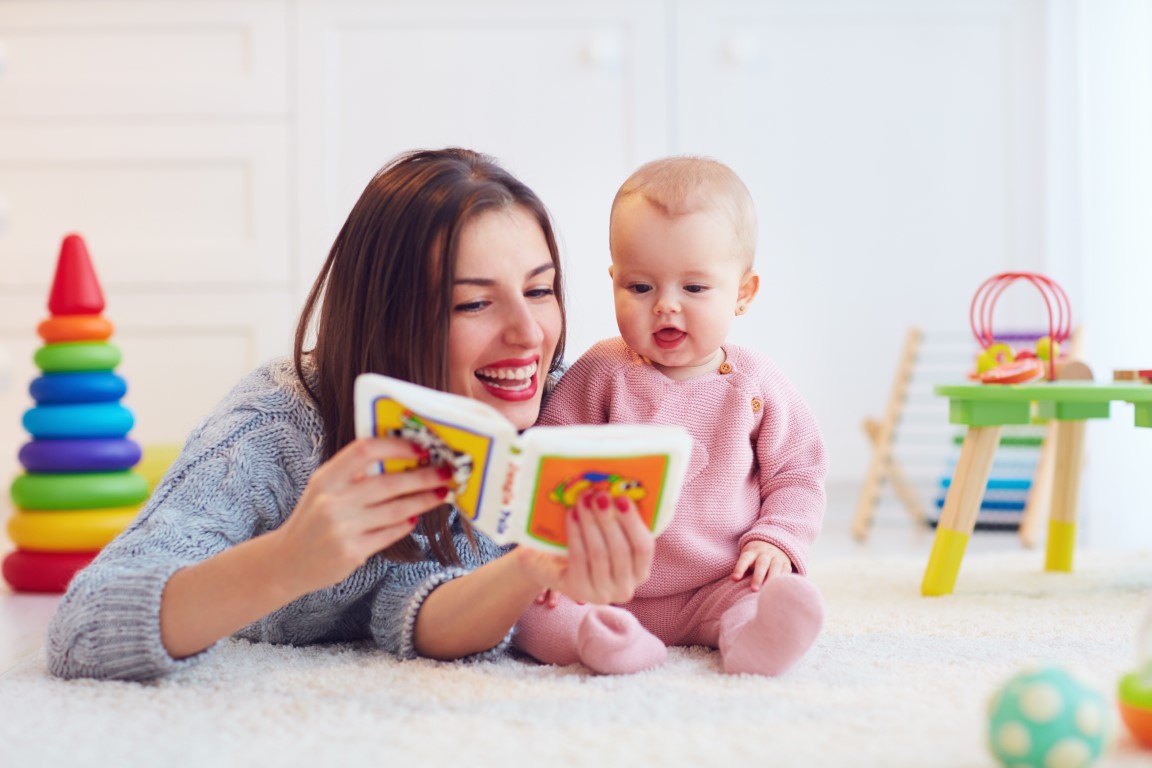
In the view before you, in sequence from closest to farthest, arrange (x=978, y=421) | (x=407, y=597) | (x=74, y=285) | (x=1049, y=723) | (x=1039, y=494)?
(x=1049, y=723) < (x=407, y=597) < (x=978, y=421) < (x=74, y=285) < (x=1039, y=494)

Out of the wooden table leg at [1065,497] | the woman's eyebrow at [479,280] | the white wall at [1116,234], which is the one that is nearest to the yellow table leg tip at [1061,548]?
the wooden table leg at [1065,497]

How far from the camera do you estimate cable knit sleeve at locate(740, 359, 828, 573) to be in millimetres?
1152

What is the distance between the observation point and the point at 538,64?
267 centimetres

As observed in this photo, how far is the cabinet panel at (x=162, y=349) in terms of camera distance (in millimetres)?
2637

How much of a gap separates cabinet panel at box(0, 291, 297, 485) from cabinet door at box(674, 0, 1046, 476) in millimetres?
1056

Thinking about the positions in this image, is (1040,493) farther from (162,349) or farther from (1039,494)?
(162,349)

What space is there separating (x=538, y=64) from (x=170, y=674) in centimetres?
194

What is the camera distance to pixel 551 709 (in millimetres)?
898

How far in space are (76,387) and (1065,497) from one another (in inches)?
57.5

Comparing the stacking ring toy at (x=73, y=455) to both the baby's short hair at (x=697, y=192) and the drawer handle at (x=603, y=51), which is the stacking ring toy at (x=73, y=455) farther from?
the drawer handle at (x=603, y=51)

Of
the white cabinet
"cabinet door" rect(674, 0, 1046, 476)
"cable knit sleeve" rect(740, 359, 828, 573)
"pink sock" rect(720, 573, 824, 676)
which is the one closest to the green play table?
"cable knit sleeve" rect(740, 359, 828, 573)

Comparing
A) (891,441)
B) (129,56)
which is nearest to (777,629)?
(891,441)

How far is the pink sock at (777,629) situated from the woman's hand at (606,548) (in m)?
0.15

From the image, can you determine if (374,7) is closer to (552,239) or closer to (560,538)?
(552,239)
